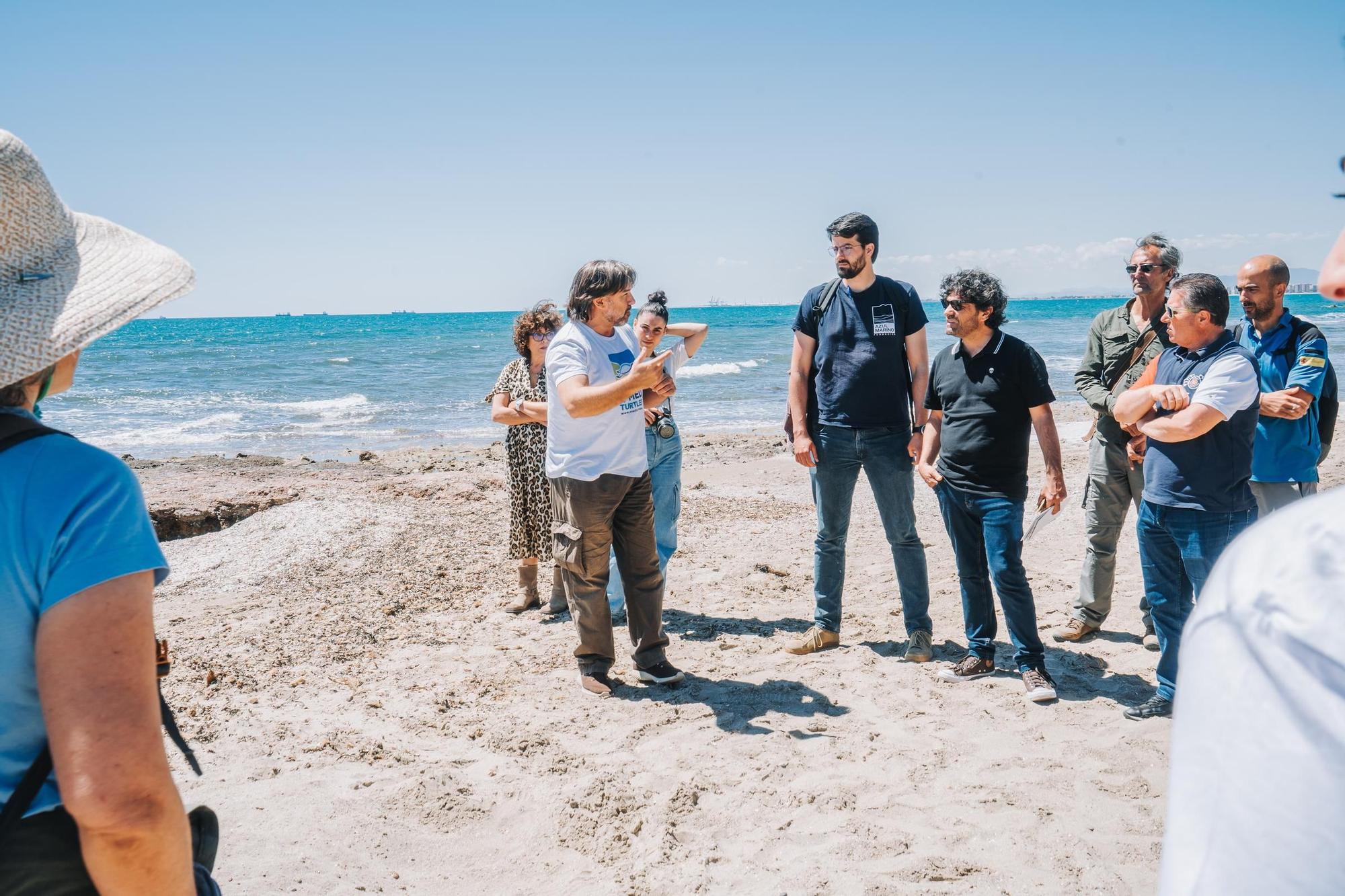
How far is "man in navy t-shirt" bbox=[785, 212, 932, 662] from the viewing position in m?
4.71

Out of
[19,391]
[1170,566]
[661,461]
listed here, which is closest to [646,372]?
[661,461]

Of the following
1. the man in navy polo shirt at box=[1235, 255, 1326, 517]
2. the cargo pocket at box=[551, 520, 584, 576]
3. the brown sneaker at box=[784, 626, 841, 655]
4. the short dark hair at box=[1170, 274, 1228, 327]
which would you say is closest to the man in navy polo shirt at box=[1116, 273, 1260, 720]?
the short dark hair at box=[1170, 274, 1228, 327]

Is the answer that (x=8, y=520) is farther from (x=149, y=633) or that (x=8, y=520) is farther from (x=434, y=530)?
→ (x=434, y=530)

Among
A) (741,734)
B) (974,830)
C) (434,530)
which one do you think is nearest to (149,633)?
(974,830)

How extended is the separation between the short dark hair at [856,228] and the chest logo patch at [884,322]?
37 cm

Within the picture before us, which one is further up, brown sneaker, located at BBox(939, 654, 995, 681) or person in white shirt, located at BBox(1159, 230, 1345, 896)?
person in white shirt, located at BBox(1159, 230, 1345, 896)

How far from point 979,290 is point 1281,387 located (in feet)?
5.54

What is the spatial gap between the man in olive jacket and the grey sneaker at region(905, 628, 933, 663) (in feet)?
2.69

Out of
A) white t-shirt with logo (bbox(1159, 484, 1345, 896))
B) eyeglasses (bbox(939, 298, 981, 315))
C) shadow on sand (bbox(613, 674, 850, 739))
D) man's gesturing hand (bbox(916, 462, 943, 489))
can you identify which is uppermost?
eyeglasses (bbox(939, 298, 981, 315))

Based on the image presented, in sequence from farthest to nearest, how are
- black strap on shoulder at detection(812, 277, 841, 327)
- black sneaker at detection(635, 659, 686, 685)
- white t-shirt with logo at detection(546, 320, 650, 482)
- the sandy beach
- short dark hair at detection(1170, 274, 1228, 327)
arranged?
black strap on shoulder at detection(812, 277, 841, 327)
black sneaker at detection(635, 659, 686, 685)
white t-shirt with logo at detection(546, 320, 650, 482)
short dark hair at detection(1170, 274, 1228, 327)
the sandy beach

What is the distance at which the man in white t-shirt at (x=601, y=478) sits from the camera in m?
4.29

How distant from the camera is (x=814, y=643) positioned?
4.97 meters

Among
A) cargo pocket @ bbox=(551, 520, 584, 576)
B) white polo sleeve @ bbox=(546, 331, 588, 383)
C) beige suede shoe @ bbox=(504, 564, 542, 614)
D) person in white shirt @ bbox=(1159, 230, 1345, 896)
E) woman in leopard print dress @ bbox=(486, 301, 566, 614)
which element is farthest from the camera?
beige suede shoe @ bbox=(504, 564, 542, 614)

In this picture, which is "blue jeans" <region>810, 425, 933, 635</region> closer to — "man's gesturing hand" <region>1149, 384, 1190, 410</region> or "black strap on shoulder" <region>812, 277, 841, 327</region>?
"black strap on shoulder" <region>812, 277, 841, 327</region>
